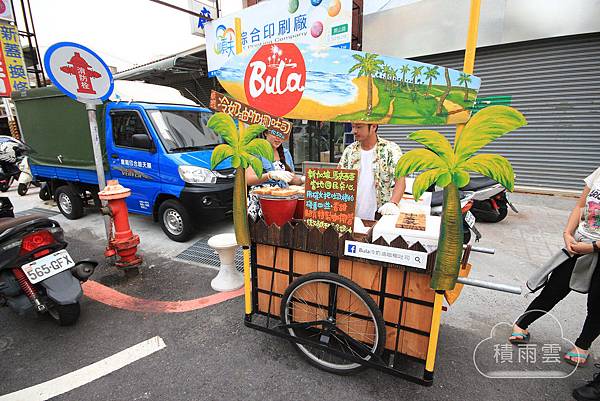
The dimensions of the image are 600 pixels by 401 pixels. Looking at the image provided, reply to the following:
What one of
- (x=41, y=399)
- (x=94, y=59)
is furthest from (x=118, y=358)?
(x=94, y=59)

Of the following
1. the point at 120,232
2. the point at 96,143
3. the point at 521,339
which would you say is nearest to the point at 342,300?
the point at 521,339

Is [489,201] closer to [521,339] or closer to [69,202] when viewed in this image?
[521,339]

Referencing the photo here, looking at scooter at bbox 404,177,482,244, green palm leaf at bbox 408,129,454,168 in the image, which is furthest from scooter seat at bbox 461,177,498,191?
green palm leaf at bbox 408,129,454,168

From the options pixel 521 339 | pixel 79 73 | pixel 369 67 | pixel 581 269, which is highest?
pixel 79 73

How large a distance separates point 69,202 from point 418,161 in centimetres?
690

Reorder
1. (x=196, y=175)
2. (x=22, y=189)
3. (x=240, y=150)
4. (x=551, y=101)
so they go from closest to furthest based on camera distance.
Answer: (x=240, y=150) → (x=196, y=175) → (x=551, y=101) → (x=22, y=189)

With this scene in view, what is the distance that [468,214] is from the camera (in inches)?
123

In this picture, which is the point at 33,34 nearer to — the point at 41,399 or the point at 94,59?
the point at 94,59

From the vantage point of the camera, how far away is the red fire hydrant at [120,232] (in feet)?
12.1

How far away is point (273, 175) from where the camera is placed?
2.35 metres

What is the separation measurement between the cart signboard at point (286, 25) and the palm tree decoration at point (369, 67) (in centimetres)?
425

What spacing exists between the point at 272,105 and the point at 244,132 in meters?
0.33

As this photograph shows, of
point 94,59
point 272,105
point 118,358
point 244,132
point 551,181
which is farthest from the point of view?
point 551,181

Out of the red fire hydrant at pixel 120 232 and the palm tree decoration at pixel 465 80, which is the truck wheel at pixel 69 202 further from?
the palm tree decoration at pixel 465 80
